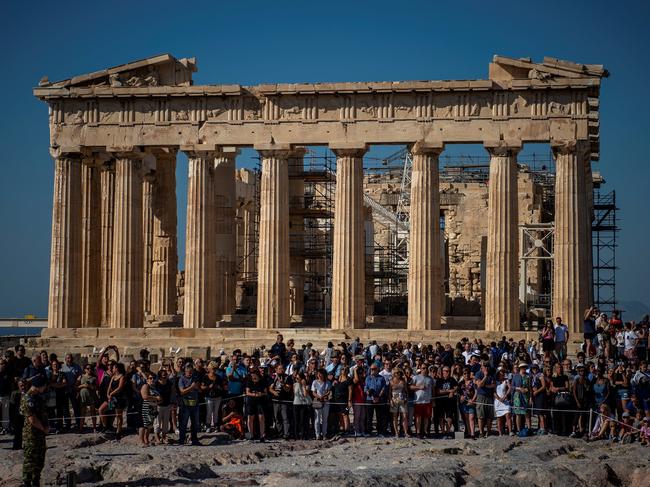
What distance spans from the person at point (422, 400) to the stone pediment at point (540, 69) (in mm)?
19368

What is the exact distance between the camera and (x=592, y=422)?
93.9ft

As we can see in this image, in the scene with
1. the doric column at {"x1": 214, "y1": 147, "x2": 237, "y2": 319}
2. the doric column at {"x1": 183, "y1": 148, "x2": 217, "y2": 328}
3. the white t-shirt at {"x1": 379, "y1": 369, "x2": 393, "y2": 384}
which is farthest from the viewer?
the doric column at {"x1": 214, "y1": 147, "x2": 237, "y2": 319}

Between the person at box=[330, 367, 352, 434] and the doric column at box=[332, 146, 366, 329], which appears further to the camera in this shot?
the doric column at box=[332, 146, 366, 329]

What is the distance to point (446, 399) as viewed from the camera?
2952 centimetres

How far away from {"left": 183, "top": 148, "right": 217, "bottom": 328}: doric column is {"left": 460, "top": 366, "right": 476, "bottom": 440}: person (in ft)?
66.4

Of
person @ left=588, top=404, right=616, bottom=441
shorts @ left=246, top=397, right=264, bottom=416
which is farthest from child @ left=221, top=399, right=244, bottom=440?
person @ left=588, top=404, right=616, bottom=441

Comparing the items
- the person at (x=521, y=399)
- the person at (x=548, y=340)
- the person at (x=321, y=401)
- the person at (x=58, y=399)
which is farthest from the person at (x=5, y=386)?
the person at (x=548, y=340)

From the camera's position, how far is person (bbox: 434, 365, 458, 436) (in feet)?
96.1

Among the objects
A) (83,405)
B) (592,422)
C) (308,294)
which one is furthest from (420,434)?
(308,294)

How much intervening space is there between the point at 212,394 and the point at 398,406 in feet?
15.0

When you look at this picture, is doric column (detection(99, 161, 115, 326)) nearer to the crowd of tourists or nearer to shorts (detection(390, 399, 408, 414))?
the crowd of tourists

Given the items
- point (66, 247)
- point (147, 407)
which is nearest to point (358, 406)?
point (147, 407)

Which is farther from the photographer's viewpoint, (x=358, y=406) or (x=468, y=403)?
(x=358, y=406)

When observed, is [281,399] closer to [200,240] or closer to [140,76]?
[200,240]
